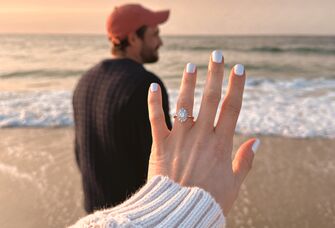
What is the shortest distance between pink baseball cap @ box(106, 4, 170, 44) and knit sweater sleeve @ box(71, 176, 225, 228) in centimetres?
190

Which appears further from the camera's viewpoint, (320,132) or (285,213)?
(320,132)

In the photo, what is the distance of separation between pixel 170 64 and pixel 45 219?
53.3ft

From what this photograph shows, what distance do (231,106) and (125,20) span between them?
1.93 m

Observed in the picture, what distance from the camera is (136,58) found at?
282 cm

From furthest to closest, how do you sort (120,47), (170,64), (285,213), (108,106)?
(170,64) < (285,213) < (120,47) < (108,106)

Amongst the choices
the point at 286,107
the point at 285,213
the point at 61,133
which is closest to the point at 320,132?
the point at 286,107

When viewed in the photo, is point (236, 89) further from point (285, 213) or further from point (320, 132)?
point (320, 132)

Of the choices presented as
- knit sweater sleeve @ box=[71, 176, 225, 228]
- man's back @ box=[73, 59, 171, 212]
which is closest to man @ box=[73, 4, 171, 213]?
man's back @ box=[73, 59, 171, 212]

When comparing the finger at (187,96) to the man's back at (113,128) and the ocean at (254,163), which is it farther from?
the ocean at (254,163)

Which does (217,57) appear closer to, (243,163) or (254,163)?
(243,163)

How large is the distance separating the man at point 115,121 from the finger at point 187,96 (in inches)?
44.6

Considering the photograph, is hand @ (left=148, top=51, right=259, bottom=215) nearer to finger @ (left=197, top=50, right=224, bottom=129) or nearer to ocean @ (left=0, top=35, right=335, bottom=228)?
finger @ (left=197, top=50, right=224, bottom=129)

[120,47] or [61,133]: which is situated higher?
[120,47]

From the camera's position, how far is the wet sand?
4.08 meters
